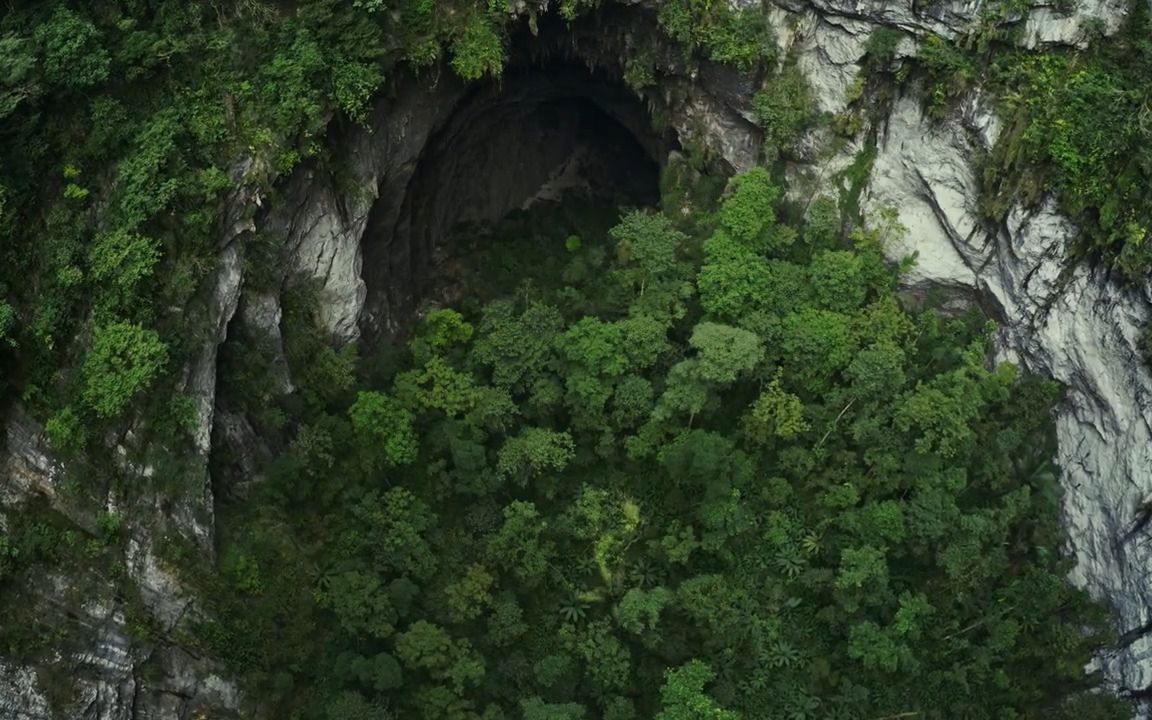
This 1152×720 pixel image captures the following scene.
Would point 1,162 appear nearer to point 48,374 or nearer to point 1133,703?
point 48,374

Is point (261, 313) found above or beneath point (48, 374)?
above

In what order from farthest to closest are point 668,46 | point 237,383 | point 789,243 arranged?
point 668,46
point 789,243
point 237,383

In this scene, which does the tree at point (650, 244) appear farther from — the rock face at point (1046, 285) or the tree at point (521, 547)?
the tree at point (521, 547)

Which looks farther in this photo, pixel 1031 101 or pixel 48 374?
pixel 1031 101

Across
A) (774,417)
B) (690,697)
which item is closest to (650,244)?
(774,417)

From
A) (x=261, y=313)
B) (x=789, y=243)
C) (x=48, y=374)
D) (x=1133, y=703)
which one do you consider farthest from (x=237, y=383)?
(x=1133, y=703)

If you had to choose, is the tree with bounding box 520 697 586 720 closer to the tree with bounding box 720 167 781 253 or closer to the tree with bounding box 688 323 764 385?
the tree with bounding box 688 323 764 385

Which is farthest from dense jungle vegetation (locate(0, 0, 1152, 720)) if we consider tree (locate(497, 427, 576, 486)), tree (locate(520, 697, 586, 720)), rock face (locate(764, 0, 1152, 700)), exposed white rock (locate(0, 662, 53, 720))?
exposed white rock (locate(0, 662, 53, 720))
